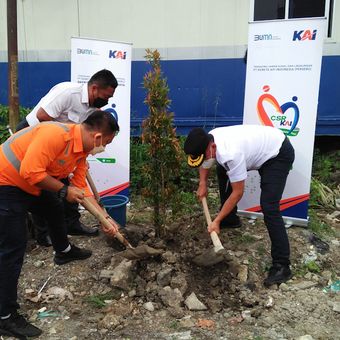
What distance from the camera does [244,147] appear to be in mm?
3662

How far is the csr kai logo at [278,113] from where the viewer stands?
14.6 feet

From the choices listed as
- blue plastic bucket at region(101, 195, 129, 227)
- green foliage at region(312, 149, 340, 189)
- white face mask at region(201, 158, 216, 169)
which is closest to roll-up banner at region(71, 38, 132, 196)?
blue plastic bucket at region(101, 195, 129, 227)

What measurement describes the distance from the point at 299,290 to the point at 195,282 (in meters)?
0.88

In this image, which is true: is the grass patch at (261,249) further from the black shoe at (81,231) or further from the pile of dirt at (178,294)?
the black shoe at (81,231)

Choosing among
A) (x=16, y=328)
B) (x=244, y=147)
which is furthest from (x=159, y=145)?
(x=16, y=328)

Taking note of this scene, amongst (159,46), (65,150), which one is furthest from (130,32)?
(65,150)

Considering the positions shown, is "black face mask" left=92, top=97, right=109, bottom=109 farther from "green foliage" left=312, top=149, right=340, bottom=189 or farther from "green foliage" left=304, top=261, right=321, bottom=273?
"green foliage" left=312, top=149, right=340, bottom=189

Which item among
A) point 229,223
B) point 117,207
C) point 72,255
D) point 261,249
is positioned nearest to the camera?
point 72,255

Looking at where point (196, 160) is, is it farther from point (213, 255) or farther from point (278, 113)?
point (278, 113)

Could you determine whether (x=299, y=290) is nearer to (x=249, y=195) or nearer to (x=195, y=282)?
(x=195, y=282)

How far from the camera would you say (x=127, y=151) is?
205 inches

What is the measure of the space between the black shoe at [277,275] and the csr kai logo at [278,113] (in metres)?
1.52

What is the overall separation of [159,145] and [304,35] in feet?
6.13

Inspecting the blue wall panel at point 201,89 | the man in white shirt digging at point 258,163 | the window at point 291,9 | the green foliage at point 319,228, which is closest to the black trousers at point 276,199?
the man in white shirt digging at point 258,163
